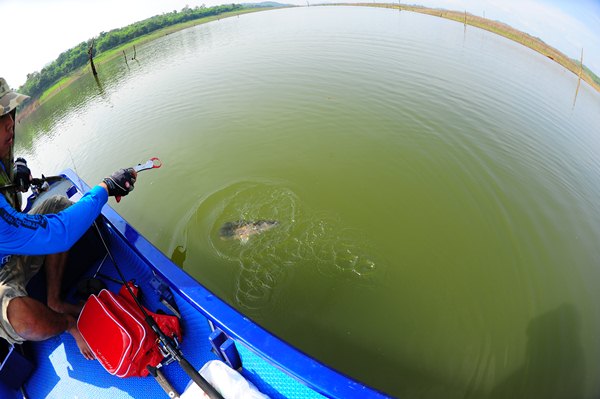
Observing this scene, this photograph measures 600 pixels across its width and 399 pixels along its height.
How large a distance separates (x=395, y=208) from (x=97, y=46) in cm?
3528

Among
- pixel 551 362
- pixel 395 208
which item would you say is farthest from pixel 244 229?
pixel 551 362

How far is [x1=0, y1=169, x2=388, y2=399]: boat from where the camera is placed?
1595mm

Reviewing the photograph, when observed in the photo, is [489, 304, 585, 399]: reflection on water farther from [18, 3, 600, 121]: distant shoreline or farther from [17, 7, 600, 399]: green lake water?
[18, 3, 600, 121]: distant shoreline

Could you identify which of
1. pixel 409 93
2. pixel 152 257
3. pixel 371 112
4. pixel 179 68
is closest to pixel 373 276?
pixel 152 257

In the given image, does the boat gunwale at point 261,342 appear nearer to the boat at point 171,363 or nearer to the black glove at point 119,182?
the boat at point 171,363

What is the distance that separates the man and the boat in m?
0.16

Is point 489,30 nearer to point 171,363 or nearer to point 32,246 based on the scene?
point 171,363

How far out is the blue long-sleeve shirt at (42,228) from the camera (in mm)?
1607

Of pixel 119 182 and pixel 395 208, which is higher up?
pixel 119 182

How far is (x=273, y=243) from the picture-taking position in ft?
13.4


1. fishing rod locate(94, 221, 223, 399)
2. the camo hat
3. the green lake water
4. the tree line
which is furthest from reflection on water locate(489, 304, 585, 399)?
the tree line

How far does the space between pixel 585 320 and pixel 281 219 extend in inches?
149

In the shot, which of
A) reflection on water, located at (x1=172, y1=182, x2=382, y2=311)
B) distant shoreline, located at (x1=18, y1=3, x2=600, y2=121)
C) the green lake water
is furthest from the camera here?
distant shoreline, located at (x1=18, y1=3, x2=600, y2=121)

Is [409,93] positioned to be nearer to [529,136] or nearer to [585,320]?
[529,136]
